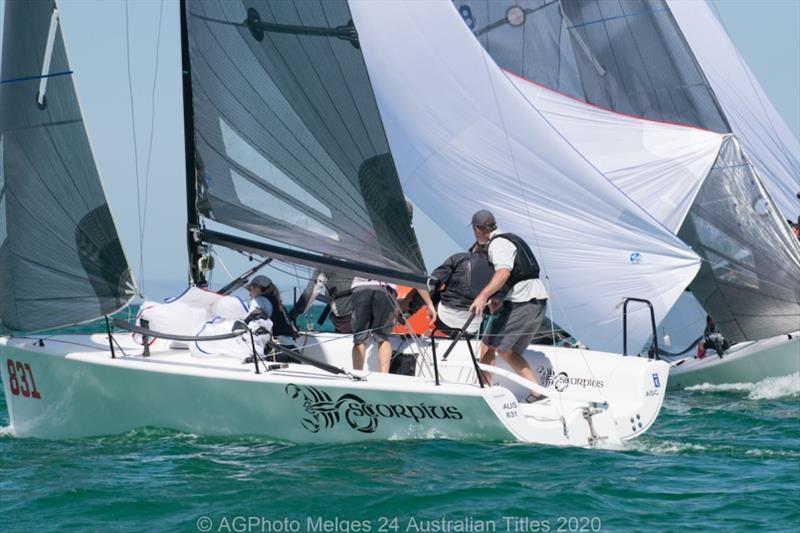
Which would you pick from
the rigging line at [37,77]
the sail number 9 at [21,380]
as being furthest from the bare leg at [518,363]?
the rigging line at [37,77]

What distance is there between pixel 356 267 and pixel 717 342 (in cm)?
672

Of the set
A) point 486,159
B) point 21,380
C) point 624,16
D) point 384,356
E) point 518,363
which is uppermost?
point 624,16

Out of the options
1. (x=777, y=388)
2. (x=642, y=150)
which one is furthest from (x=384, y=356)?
(x=642, y=150)

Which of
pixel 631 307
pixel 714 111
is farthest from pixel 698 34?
pixel 631 307

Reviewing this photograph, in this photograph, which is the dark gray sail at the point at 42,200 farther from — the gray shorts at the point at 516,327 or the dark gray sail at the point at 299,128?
the gray shorts at the point at 516,327

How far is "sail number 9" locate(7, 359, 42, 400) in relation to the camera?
10.2 metres

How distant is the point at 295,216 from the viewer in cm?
977

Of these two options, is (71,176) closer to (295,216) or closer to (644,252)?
(295,216)

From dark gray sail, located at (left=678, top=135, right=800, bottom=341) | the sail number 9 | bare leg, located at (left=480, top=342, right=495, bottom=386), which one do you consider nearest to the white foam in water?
dark gray sail, located at (left=678, top=135, right=800, bottom=341)

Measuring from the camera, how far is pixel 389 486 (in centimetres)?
800

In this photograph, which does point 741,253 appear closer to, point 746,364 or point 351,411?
point 746,364

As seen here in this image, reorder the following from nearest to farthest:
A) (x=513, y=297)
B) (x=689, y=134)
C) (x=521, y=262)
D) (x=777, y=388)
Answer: (x=521, y=262) → (x=513, y=297) → (x=777, y=388) → (x=689, y=134)

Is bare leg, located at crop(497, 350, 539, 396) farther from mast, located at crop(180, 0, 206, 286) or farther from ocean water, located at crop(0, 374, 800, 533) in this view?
mast, located at crop(180, 0, 206, 286)

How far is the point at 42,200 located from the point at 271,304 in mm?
1829
